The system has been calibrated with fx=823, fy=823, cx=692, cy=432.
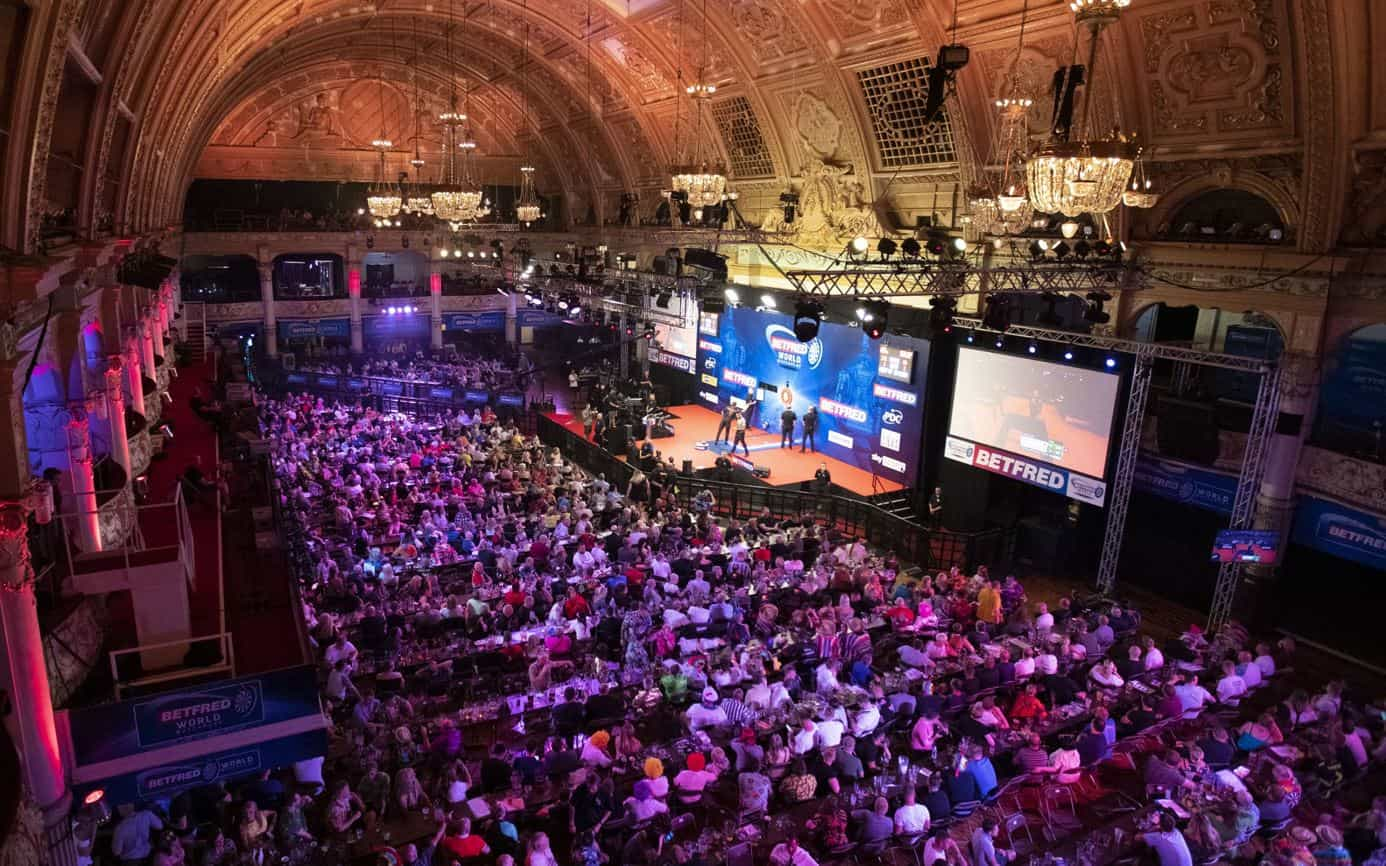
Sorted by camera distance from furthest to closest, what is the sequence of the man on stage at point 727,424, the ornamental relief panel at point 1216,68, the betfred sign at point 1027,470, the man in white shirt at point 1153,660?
the man on stage at point 727,424 < the betfred sign at point 1027,470 < the ornamental relief panel at point 1216,68 < the man in white shirt at point 1153,660

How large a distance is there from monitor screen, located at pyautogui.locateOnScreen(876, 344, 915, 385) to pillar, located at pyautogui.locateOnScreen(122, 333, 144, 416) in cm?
1498

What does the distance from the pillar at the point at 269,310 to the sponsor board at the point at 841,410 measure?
2100cm

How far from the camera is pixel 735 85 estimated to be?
20.4m

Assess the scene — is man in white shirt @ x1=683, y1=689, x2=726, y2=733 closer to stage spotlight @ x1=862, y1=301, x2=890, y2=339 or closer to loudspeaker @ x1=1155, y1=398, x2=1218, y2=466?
stage spotlight @ x1=862, y1=301, x2=890, y2=339

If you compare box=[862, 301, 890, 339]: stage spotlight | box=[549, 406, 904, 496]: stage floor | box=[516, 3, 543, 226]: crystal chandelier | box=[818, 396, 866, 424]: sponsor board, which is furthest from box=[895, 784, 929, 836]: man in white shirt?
box=[516, 3, 543, 226]: crystal chandelier

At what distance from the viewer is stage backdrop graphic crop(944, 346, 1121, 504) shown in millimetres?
15469

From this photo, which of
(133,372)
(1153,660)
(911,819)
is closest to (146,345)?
(133,372)

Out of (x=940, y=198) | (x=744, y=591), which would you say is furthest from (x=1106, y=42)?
(x=744, y=591)

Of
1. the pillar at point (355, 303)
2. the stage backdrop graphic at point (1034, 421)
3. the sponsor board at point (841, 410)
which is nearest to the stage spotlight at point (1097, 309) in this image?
the stage backdrop graphic at point (1034, 421)

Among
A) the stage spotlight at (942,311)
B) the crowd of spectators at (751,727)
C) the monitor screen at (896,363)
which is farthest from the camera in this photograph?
the monitor screen at (896,363)

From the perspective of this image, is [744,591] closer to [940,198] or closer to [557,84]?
[940,198]

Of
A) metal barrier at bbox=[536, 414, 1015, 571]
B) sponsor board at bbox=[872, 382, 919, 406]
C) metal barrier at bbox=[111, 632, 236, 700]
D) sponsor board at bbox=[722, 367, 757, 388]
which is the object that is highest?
sponsor board at bbox=[872, 382, 919, 406]

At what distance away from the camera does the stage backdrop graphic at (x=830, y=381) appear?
762 inches

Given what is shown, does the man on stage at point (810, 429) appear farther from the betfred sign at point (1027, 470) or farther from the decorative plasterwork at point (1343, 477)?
the decorative plasterwork at point (1343, 477)
